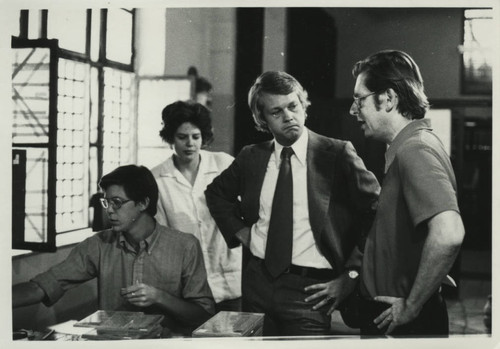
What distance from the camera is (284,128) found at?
2219 mm

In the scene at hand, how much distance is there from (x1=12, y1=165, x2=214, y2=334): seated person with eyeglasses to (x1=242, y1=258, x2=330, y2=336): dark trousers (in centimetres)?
19

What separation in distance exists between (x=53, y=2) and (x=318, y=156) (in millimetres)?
1200

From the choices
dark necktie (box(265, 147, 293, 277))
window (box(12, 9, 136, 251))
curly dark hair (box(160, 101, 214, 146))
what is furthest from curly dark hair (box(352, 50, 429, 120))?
window (box(12, 9, 136, 251))

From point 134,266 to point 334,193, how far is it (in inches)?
32.8

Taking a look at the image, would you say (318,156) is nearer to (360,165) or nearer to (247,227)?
(360,165)

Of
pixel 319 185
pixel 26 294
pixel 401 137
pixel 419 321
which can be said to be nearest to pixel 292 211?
pixel 319 185

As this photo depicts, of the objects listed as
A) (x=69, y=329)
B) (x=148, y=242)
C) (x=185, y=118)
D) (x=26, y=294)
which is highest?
(x=185, y=118)

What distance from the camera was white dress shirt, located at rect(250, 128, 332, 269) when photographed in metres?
2.20

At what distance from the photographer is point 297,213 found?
2.20 meters

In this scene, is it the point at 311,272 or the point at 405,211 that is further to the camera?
the point at 311,272

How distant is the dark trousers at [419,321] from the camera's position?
2.14 metres

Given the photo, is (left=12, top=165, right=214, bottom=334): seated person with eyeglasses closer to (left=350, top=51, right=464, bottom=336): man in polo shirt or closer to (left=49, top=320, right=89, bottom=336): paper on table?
(left=49, top=320, right=89, bottom=336): paper on table

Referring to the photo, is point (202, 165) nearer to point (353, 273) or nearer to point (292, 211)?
point (292, 211)

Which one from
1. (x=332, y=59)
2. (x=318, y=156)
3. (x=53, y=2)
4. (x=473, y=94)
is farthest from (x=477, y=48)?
(x=53, y=2)
